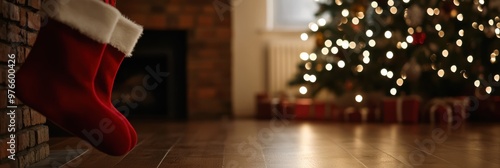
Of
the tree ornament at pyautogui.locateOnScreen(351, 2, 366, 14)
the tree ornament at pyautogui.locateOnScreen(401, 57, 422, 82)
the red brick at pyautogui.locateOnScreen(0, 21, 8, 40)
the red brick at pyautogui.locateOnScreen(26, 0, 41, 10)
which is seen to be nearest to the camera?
the red brick at pyautogui.locateOnScreen(0, 21, 8, 40)

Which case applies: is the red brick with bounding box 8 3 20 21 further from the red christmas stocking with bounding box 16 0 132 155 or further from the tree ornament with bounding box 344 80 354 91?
the tree ornament with bounding box 344 80 354 91

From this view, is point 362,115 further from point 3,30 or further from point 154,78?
point 3,30

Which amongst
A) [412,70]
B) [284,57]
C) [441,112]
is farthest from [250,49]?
[441,112]

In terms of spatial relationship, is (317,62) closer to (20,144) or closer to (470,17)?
(470,17)

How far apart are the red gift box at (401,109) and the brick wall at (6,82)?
286 cm

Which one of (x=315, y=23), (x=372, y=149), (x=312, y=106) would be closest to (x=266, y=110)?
(x=312, y=106)

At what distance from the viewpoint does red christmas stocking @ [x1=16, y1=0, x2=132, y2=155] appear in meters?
1.54

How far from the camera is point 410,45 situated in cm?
435

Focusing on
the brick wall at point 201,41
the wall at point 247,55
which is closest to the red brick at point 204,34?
the brick wall at point 201,41

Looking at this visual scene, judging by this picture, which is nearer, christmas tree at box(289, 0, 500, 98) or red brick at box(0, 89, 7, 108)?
red brick at box(0, 89, 7, 108)

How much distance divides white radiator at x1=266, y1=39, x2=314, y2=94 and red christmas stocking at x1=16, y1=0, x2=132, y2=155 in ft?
12.2

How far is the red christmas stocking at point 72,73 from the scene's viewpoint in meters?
1.54

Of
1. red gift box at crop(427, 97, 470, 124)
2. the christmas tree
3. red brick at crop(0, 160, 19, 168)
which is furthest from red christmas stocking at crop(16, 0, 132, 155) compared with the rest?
red gift box at crop(427, 97, 470, 124)

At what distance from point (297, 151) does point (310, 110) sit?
262cm
